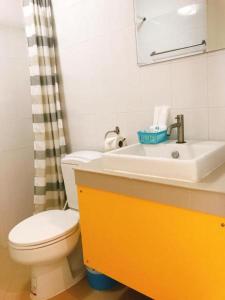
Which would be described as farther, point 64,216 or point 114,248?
point 64,216

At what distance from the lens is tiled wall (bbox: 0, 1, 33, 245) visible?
6.51 ft

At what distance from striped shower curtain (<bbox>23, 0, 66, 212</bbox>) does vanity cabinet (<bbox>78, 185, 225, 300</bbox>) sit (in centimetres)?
75

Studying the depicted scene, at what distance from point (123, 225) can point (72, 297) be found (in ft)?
2.60

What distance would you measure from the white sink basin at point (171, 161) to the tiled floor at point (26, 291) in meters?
0.85

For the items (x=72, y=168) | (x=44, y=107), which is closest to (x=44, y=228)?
(x=72, y=168)

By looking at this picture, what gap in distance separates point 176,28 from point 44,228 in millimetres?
1284

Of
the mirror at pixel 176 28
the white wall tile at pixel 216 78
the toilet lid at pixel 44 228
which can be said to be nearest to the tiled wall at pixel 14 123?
the toilet lid at pixel 44 228

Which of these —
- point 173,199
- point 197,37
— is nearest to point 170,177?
point 173,199

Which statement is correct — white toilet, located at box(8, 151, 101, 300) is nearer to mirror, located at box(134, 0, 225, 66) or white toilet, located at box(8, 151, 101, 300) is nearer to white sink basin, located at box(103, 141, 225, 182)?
white sink basin, located at box(103, 141, 225, 182)

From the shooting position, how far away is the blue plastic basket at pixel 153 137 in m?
1.32

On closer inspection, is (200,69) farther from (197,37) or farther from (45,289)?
(45,289)

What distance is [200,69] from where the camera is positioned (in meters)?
1.27

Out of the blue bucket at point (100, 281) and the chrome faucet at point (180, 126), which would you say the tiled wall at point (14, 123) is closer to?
the blue bucket at point (100, 281)

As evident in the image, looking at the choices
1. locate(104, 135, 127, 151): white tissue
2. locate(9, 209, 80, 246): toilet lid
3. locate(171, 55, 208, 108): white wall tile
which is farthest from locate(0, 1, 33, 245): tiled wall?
locate(171, 55, 208, 108): white wall tile
